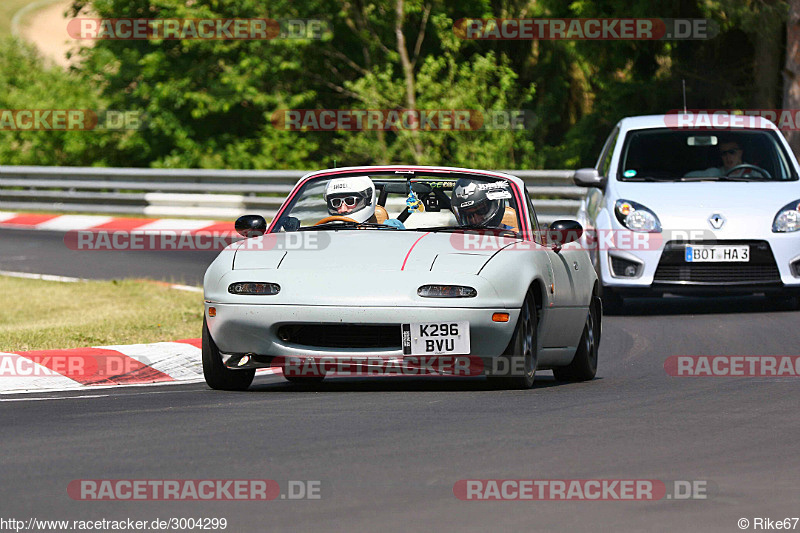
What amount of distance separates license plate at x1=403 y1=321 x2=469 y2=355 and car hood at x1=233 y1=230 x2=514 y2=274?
0.31 m

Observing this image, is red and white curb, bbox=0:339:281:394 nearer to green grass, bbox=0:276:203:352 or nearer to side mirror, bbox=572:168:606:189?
green grass, bbox=0:276:203:352

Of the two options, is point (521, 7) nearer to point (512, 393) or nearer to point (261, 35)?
point (261, 35)

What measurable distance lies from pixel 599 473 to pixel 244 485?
1276 millimetres

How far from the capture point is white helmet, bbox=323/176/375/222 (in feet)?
28.8

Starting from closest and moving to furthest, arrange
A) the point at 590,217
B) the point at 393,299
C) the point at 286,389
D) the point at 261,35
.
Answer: the point at 393,299
the point at 286,389
the point at 590,217
the point at 261,35

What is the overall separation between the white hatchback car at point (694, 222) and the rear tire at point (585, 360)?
11.8ft

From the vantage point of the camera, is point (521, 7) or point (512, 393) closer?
point (512, 393)

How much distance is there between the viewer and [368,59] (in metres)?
32.5

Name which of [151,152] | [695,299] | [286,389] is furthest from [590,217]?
[151,152]

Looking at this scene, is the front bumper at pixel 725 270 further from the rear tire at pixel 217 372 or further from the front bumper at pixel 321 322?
the rear tire at pixel 217 372

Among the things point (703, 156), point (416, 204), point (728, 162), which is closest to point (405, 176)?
point (416, 204)

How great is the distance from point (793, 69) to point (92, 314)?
13.5 m

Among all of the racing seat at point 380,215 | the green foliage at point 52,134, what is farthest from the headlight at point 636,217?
the green foliage at point 52,134

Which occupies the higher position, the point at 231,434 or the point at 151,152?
the point at 231,434
